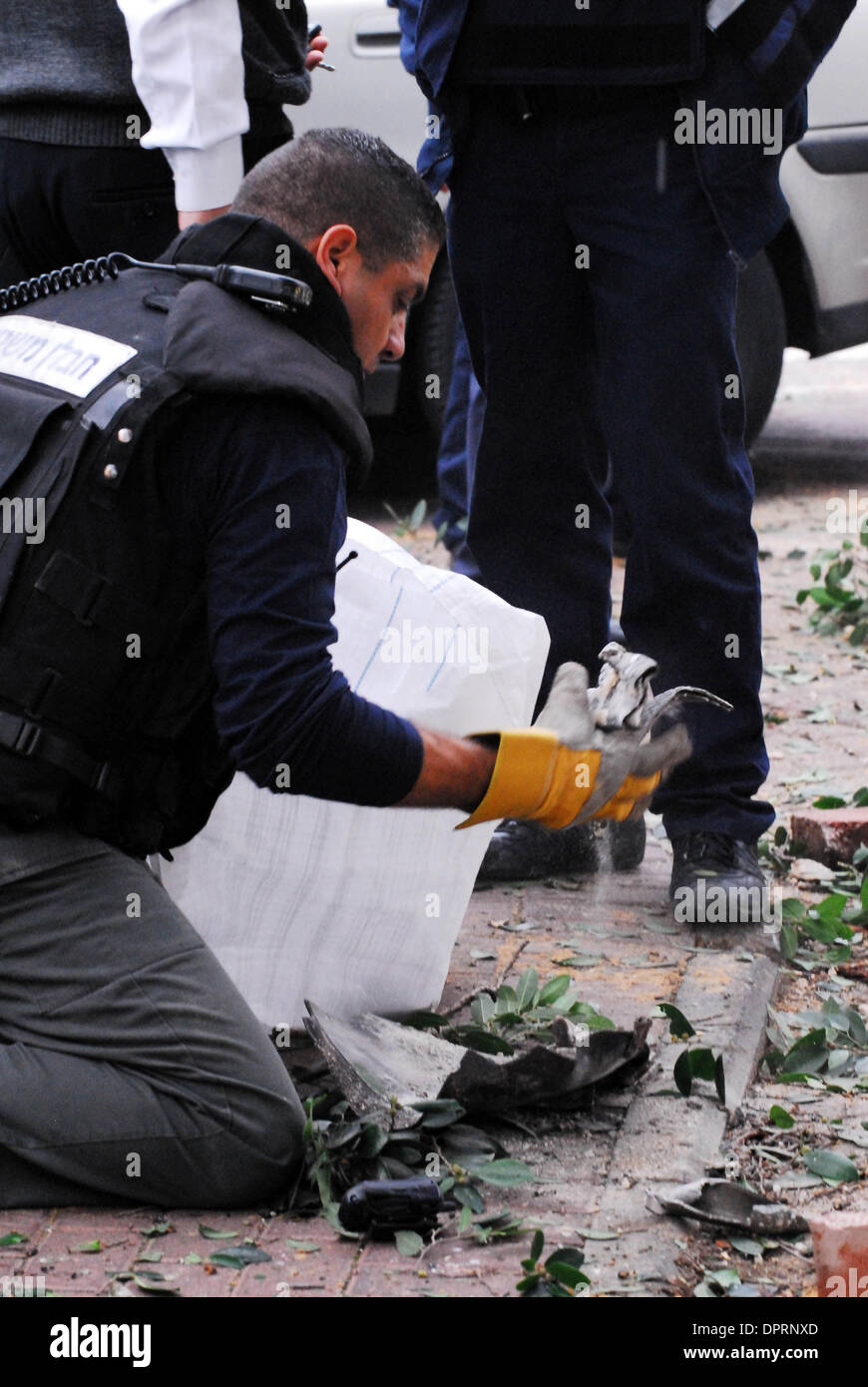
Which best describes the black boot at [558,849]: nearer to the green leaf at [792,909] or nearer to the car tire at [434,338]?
the green leaf at [792,909]

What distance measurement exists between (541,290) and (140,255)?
755 millimetres

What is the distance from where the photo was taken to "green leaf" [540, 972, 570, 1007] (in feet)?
9.98

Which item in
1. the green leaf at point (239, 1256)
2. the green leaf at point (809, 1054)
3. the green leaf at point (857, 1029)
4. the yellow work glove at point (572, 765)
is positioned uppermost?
the yellow work glove at point (572, 765)

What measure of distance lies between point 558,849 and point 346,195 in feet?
5.41

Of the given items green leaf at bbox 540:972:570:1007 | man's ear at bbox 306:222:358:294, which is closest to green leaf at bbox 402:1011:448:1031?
green leaf at bbox 540:972:570:1007

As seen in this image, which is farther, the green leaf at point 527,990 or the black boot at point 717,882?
the black boot at point 717,882

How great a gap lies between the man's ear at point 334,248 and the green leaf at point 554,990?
1.18 metres

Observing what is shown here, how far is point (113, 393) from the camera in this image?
235cm

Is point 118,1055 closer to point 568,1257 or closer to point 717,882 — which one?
point 568,1257

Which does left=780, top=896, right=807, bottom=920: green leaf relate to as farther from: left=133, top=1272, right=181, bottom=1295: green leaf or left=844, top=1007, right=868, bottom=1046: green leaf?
left=133, top=1272, right=181, bottom=1295: green leaf

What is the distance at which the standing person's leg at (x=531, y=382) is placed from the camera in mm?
3484

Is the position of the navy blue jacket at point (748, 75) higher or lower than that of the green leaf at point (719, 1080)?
higher

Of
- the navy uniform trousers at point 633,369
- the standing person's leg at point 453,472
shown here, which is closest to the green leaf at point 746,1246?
the navy uniform trousers at point 633,369

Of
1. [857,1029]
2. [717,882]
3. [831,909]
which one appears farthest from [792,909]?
[857,1029]
